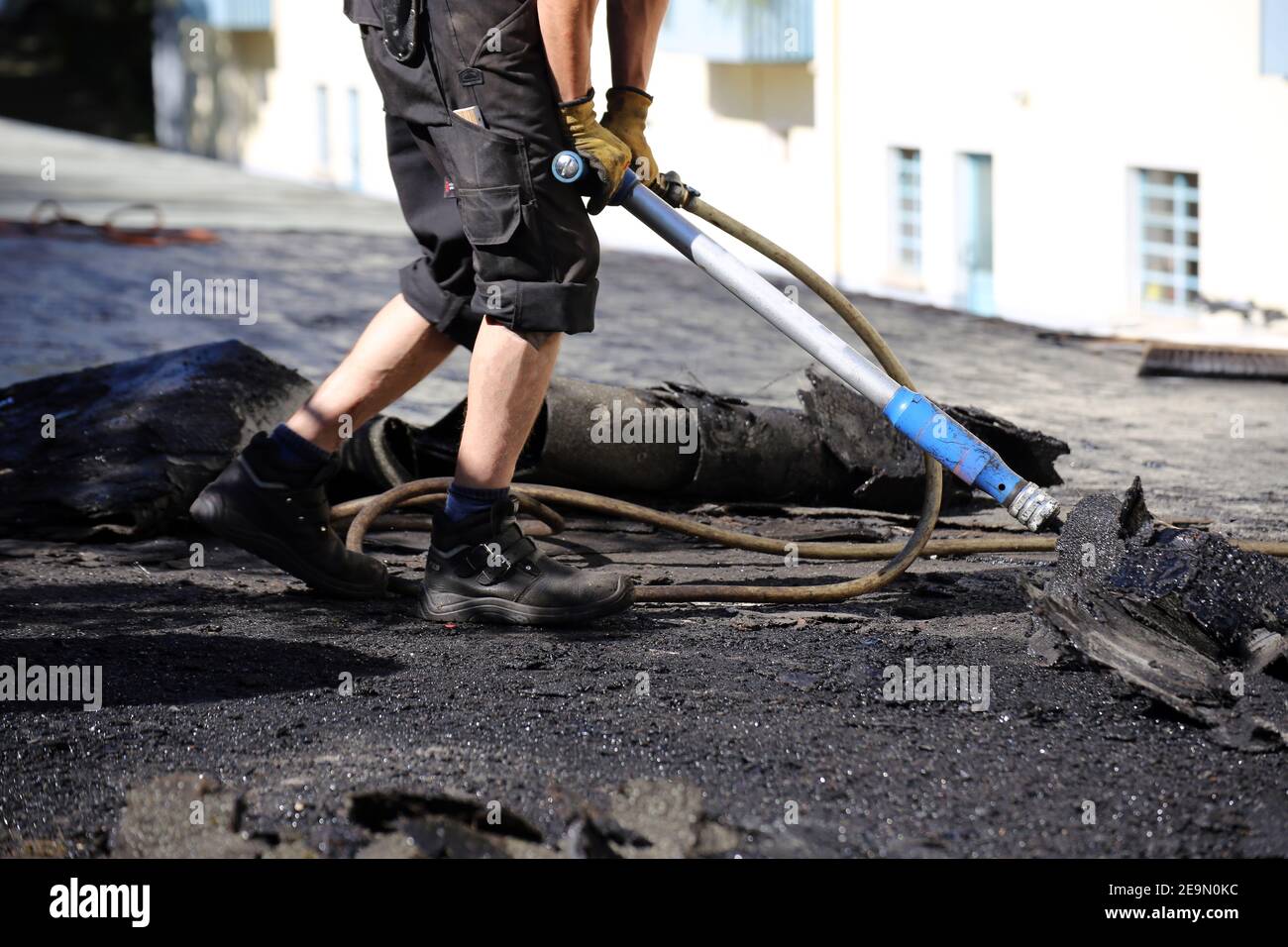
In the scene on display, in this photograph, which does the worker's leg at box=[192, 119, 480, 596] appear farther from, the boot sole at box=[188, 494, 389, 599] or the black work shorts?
the black work shorts

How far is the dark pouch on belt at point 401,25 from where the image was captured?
11.0 ft

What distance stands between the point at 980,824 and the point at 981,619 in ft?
3.75

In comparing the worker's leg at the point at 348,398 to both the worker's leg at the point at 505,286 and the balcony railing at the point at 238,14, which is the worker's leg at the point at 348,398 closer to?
the worker's leg at the point at 505,286

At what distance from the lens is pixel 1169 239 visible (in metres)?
9.84

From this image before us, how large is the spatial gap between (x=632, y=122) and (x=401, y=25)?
1.73 ft

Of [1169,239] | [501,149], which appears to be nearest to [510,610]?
[501,149]

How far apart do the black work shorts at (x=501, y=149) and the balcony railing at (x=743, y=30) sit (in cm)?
930

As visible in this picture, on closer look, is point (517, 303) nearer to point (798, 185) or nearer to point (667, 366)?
point (667, 366)

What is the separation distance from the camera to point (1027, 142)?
10.6 m

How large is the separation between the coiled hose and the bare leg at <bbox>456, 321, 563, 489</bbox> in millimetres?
425

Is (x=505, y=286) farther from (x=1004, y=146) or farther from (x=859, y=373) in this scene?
(x=1004, y=146)

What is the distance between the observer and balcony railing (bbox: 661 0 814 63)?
1238 centimetres

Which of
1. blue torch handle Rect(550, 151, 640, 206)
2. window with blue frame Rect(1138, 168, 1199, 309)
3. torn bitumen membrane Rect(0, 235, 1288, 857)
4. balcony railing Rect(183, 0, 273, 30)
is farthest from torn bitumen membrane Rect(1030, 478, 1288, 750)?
balcony railing Rect(183, 0, 273, 30)

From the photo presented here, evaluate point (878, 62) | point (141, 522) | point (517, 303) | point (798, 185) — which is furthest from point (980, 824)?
point (798, 185)
